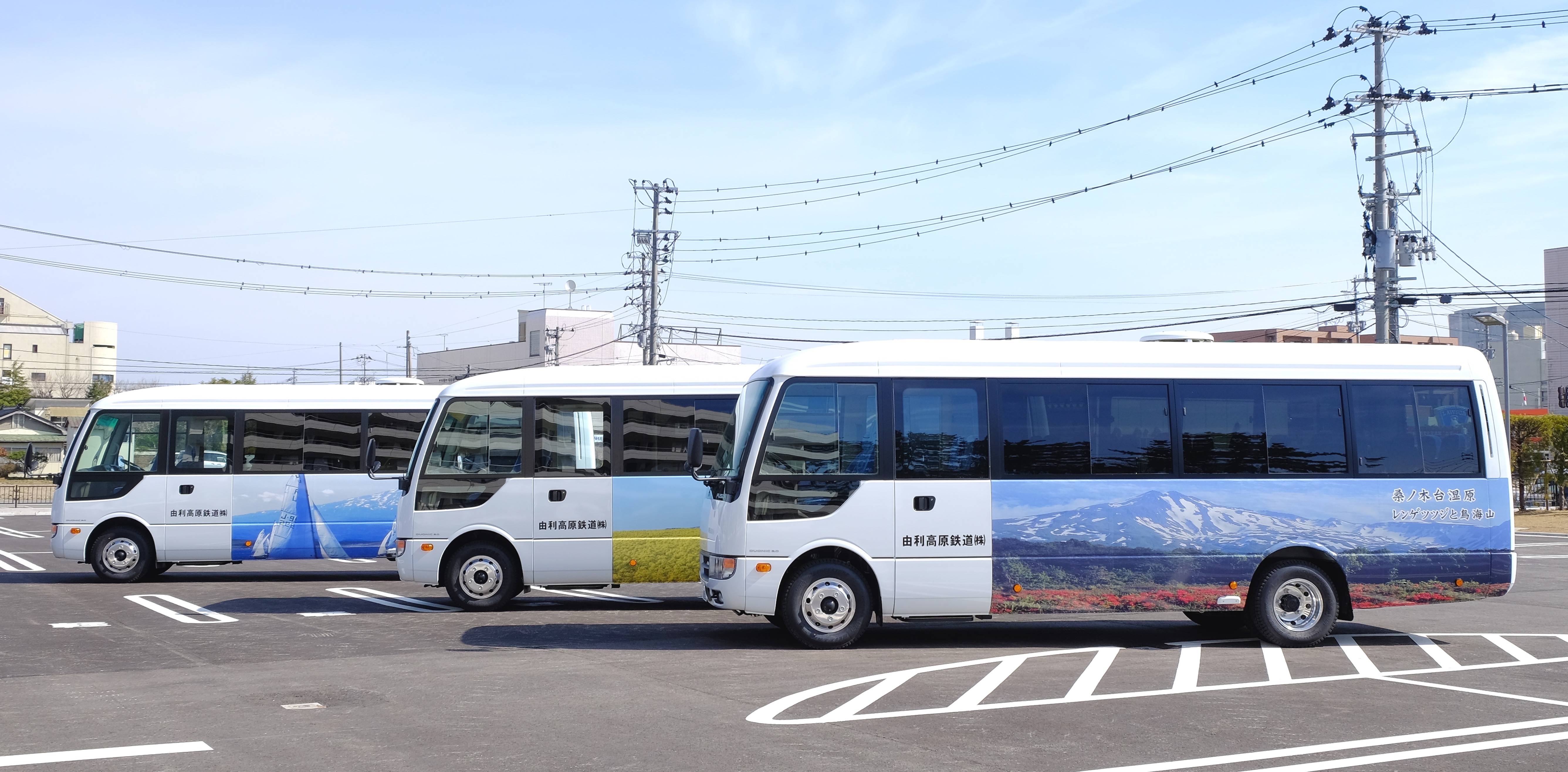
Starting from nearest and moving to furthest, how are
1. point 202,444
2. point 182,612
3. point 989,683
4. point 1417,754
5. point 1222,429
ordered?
point 1417,754 < point 989,683 < point 1222,429 < point 182,612 < point 202,444

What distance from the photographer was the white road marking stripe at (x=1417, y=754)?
7266mm

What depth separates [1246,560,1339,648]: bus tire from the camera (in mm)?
12555

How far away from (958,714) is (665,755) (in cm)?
229

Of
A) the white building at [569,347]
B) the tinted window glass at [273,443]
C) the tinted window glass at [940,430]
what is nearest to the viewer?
the tinted window glass at [940,430]

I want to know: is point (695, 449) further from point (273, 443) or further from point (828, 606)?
point (273, 443)

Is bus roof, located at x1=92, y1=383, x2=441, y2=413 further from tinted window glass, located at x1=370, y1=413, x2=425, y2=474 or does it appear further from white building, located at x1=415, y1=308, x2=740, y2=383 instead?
white building, located at x1=415, y1=308, x2=740, y2=383

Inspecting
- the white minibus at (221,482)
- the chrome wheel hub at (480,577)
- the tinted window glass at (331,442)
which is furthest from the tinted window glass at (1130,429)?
the tinted window glass at (331,442)

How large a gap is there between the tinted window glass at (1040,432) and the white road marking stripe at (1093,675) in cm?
169

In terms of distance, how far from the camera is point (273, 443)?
64.1 feet

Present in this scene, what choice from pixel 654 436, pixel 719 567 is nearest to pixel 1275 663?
pixel 719 567

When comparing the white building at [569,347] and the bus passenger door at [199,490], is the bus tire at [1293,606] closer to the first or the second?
the bus passenger door at [199,490]

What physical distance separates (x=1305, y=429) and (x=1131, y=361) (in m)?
1.85

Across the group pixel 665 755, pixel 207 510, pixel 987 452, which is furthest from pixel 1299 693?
pixel 207 510

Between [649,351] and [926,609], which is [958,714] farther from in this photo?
[649,351]
